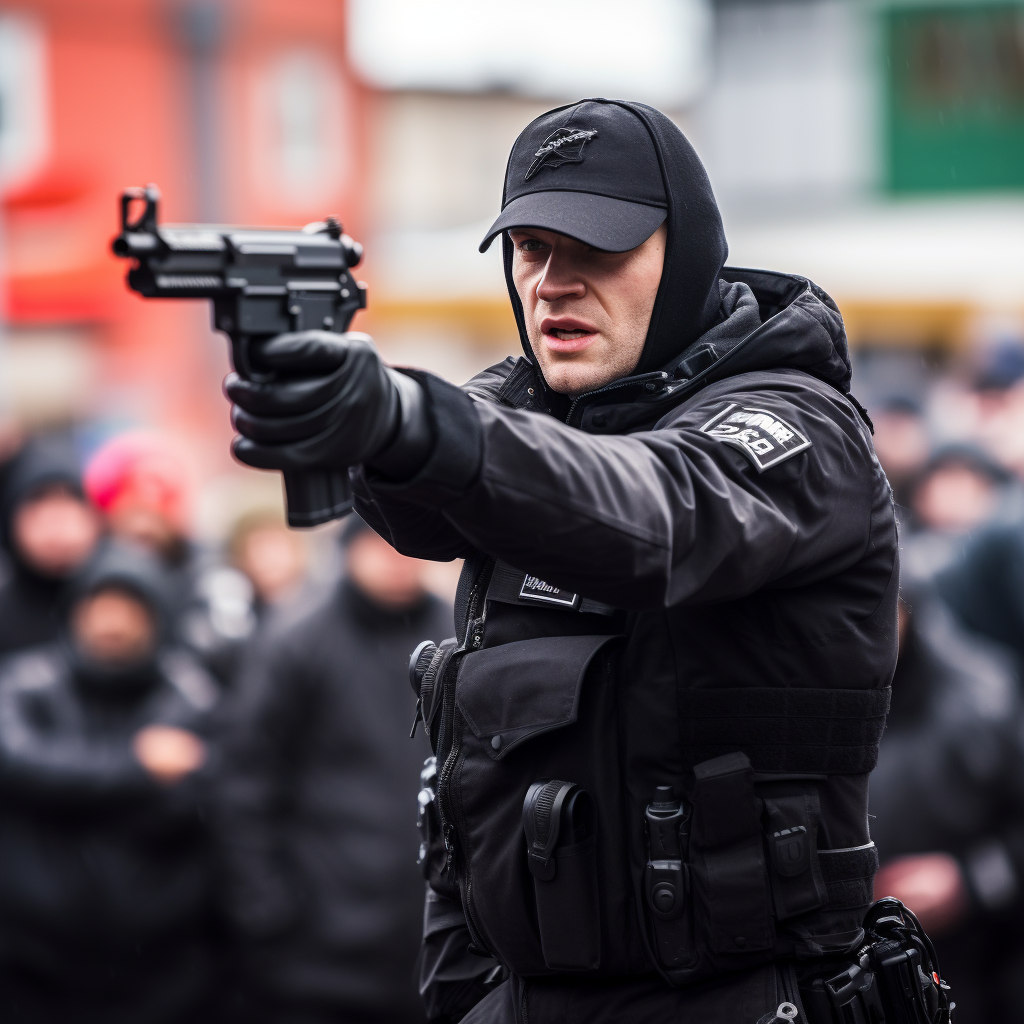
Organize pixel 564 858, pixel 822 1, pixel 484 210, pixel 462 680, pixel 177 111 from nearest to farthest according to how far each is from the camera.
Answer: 1. pixel 564 858
2. pixel 462 680
3. pixel 177 111
4. pixel 822 1
5. pixel 484 210

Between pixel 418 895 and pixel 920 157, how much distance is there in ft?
62.0

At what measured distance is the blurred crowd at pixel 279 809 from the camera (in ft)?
16.1

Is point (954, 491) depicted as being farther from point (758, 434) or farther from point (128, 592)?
point (758, 434)

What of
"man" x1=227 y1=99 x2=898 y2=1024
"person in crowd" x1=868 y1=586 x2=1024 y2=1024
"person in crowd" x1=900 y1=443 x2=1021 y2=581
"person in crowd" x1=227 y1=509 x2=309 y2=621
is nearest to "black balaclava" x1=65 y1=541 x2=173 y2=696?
"person in crowd" x1=227 y1=509 x2=309 y2=621

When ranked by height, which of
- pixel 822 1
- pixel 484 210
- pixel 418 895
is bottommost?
pixel 418 895

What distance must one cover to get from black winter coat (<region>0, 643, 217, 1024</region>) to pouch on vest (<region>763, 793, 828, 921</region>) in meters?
3.21

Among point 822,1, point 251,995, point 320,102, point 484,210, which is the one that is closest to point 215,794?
point 251,995

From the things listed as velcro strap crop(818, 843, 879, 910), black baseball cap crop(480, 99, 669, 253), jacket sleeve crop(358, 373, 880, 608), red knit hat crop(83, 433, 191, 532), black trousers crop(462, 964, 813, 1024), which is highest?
black baseball cap crop(480, 99, 669, 253)

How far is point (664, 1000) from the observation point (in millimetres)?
2469

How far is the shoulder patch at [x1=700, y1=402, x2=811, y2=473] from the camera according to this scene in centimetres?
223

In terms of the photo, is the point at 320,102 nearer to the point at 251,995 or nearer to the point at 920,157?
the point at 920,157

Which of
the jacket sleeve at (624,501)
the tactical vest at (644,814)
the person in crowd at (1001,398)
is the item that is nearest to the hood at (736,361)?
the jacket sleeve at (624,501)

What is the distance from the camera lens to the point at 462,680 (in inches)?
103

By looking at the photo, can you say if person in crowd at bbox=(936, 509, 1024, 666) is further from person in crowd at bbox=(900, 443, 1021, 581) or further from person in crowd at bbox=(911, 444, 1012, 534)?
person in crowd at bbox=(911, 444, 1012, 534)
